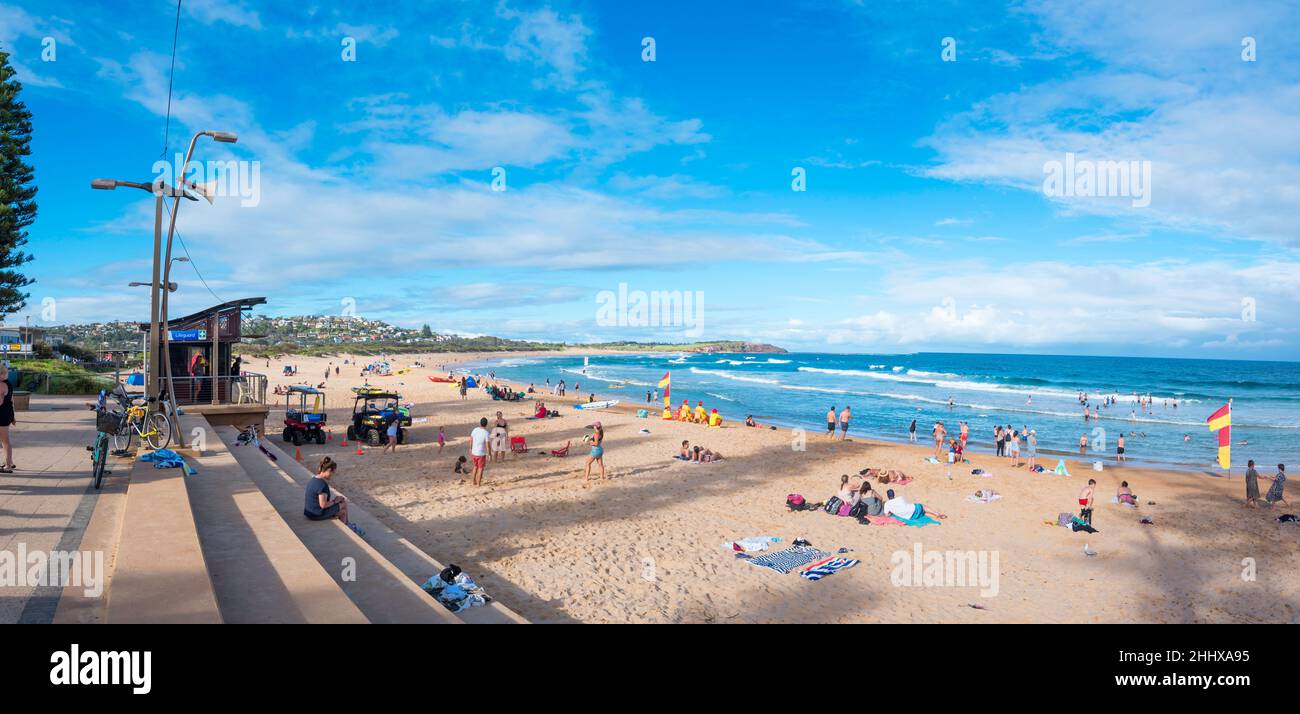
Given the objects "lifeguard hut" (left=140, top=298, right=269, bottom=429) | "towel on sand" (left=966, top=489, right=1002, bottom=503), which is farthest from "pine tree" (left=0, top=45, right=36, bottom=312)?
"towel on sand" (left=966, top=489, right=1002, bottom=503)

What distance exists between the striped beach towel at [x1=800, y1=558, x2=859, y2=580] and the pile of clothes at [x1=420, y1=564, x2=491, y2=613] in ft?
16.5

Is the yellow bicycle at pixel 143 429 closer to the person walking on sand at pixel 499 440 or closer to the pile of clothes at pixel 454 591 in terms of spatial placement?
the pile of clothes at pixel 454 591

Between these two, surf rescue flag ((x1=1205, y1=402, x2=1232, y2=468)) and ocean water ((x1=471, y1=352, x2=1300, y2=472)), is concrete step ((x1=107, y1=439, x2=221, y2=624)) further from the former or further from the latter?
ocean water ((x1=471, y1=352, x2=1300, y2=472))

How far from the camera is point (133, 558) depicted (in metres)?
5.85

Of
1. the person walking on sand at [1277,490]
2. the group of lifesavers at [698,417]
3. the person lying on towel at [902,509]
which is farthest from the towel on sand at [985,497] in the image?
the group of lifesavers at [698,417]

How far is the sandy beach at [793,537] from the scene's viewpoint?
8.96 m

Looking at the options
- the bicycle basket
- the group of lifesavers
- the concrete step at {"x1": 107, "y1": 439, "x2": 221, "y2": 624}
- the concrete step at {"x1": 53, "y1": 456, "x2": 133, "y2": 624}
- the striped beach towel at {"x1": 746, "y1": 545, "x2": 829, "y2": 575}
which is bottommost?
the striped beach towel at {"x1": 746, "y1": 545, "x2": 829, "y2": 575}

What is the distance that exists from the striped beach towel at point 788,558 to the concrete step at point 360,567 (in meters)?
5.57

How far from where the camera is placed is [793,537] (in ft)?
Result: 39.9

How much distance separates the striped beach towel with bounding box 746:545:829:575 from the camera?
10.2m

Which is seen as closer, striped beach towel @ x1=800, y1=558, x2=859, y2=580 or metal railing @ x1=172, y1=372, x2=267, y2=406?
striped beach towel @ x1=800, y1=558, x2=859, y2=580
